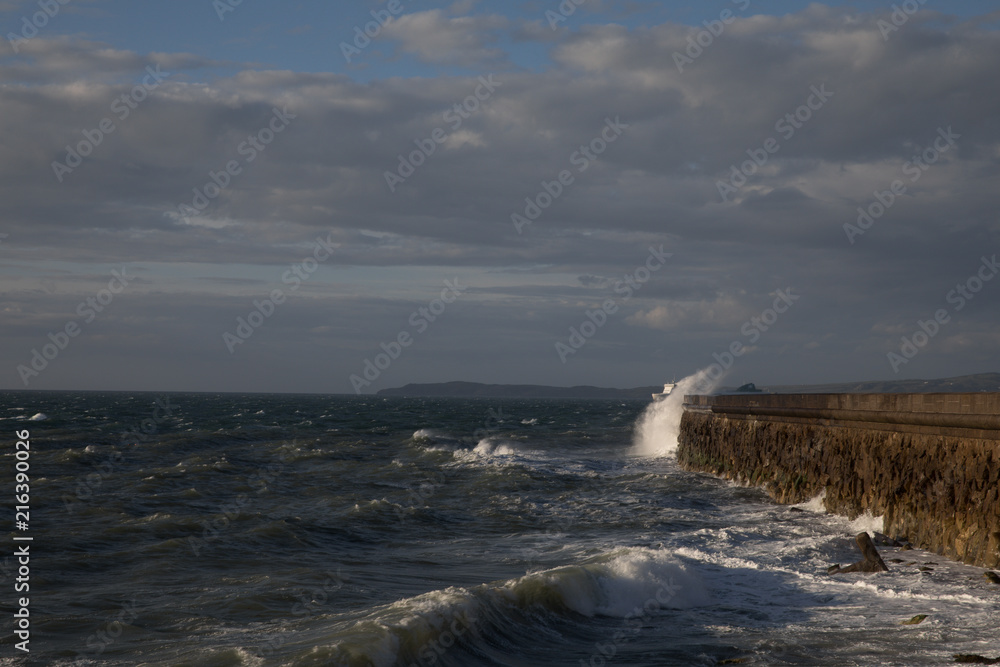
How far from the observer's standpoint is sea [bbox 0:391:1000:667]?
276 inches

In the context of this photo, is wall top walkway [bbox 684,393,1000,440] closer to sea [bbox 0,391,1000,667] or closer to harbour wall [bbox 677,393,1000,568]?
harbour wall [bbox 677,393,1000,568]

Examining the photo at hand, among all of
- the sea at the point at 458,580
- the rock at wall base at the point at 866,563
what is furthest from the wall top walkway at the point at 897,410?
the rock at wall base at the point at 866,563

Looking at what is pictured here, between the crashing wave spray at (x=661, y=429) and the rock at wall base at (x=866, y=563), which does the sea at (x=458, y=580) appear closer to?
the rock at wall base at (x=866, y=563)

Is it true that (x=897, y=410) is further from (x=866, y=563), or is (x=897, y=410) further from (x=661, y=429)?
(x=661, y=429)

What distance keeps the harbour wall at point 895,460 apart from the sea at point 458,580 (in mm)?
522

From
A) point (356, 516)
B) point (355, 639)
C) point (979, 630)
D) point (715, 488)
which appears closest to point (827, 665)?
point (979, 630)

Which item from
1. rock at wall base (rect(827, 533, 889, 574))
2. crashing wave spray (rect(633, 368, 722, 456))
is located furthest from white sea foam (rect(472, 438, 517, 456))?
rock at wall base (rect(827, 533, 889, 574))

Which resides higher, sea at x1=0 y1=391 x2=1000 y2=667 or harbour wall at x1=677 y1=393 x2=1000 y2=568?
harbour wall at x1=677 y1=393 x2=1000 y2=568

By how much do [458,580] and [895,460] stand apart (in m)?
6.62

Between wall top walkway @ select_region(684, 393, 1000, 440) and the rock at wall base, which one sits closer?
the rock at wall base

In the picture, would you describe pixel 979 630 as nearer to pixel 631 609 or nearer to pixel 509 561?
pixel 631 609

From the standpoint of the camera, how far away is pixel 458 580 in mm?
9883

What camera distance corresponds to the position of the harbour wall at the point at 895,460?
970cm

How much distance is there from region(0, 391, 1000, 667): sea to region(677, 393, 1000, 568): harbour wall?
1.71ft
